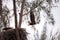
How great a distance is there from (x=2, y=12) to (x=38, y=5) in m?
0.29

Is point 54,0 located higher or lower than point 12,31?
higher

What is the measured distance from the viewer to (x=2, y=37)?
1.13 meters

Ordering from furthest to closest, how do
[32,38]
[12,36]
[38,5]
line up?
[32,38]
[38,5]
[12,36]

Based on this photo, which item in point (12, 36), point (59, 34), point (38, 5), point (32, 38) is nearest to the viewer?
point (12, 36)

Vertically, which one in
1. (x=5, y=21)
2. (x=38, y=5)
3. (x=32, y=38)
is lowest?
(x=32, y=38)

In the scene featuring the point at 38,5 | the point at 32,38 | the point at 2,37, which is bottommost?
the point at 32,38

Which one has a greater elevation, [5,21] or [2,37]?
[5,21]

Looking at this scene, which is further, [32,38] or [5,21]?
[32,38]

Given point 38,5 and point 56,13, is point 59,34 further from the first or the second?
point 38,5

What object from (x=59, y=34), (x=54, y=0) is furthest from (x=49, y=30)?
(x=54, y=0)

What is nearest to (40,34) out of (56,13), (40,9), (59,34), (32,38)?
(32,38)

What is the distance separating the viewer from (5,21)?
4.17ft

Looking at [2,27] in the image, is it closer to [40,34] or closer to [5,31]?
[5,31]

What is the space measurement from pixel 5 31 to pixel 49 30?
812 mm
